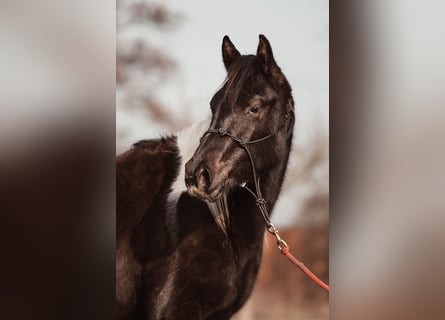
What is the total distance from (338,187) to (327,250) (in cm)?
22

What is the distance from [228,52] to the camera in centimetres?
185

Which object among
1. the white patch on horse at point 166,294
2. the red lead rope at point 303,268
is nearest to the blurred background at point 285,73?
the red lead rope at point 303,268

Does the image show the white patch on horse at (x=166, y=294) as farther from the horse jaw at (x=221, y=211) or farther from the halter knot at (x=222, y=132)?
the halter knot at (x=222, y=132)

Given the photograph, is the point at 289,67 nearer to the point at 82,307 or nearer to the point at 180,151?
the point at 180,151

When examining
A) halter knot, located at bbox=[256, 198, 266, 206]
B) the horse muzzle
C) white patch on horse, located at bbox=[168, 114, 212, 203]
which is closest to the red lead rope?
halter knot, located at bbox=[256, 198, 266, 206]

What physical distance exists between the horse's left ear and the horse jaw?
0.43m

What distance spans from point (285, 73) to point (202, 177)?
446 mm

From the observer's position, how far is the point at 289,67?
6.12 feet

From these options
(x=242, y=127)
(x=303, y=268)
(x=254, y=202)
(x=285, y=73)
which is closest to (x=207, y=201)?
(x=254, y=202)

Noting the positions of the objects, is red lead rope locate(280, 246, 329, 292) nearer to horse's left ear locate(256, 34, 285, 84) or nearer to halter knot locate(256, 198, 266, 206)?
halter knot locate(256, 198, 266, 206)

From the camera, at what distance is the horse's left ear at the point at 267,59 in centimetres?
184

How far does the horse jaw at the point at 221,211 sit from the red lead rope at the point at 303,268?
21cm

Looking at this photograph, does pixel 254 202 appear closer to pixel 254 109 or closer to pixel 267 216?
pixel 267 216

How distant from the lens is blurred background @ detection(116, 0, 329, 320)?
6.01 ft
